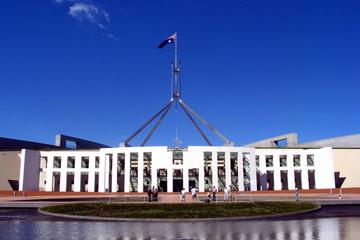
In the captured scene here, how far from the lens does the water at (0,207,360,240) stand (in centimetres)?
1386

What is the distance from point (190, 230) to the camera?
15.7m

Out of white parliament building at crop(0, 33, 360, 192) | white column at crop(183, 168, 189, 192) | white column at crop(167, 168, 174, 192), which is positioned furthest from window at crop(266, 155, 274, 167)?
white column at crop(167, 168, 174, 192)

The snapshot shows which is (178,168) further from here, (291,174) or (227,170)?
(291,174)

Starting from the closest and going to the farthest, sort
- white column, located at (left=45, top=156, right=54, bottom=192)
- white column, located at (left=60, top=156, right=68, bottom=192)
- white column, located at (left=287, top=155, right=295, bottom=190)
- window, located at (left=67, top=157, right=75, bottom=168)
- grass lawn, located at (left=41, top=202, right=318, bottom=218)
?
grass lawn, located at (left=41, top=202, right=318, bottom=218), white column, located at (left=287, top=155, right=295, bottom=190), white column, located at (left=60, top=156, right=68, bottom=192), white column, located at (left=45, top=156, right=54, bottom=192), window, located at (left=67, top=157, right=75, bottom=168)

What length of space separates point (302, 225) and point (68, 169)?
5010cm

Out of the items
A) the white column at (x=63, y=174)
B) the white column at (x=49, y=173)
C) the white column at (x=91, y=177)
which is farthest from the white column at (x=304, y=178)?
the white column at (x=49, y=173)

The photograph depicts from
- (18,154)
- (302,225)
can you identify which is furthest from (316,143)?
(302,225)

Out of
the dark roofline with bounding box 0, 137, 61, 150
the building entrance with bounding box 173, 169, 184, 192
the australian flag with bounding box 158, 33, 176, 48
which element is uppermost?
the australian flag with bounding box 158, 33, 176, 48

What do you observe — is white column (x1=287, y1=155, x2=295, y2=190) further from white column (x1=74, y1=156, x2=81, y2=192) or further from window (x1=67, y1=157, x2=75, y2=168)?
window (x1=67, y1=157, x2=75, y2=168)

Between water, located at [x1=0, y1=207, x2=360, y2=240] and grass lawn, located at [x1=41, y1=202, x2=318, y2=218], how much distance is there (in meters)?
1.92

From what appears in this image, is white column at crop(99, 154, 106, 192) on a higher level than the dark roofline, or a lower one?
lower

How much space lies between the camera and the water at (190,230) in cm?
1386

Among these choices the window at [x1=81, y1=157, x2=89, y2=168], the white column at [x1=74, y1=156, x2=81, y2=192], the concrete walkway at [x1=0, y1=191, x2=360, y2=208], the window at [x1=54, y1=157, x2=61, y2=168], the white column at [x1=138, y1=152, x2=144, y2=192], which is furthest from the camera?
the window at [x1=54, y1=157, x2=61, y2=168]

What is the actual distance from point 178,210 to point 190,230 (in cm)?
693
